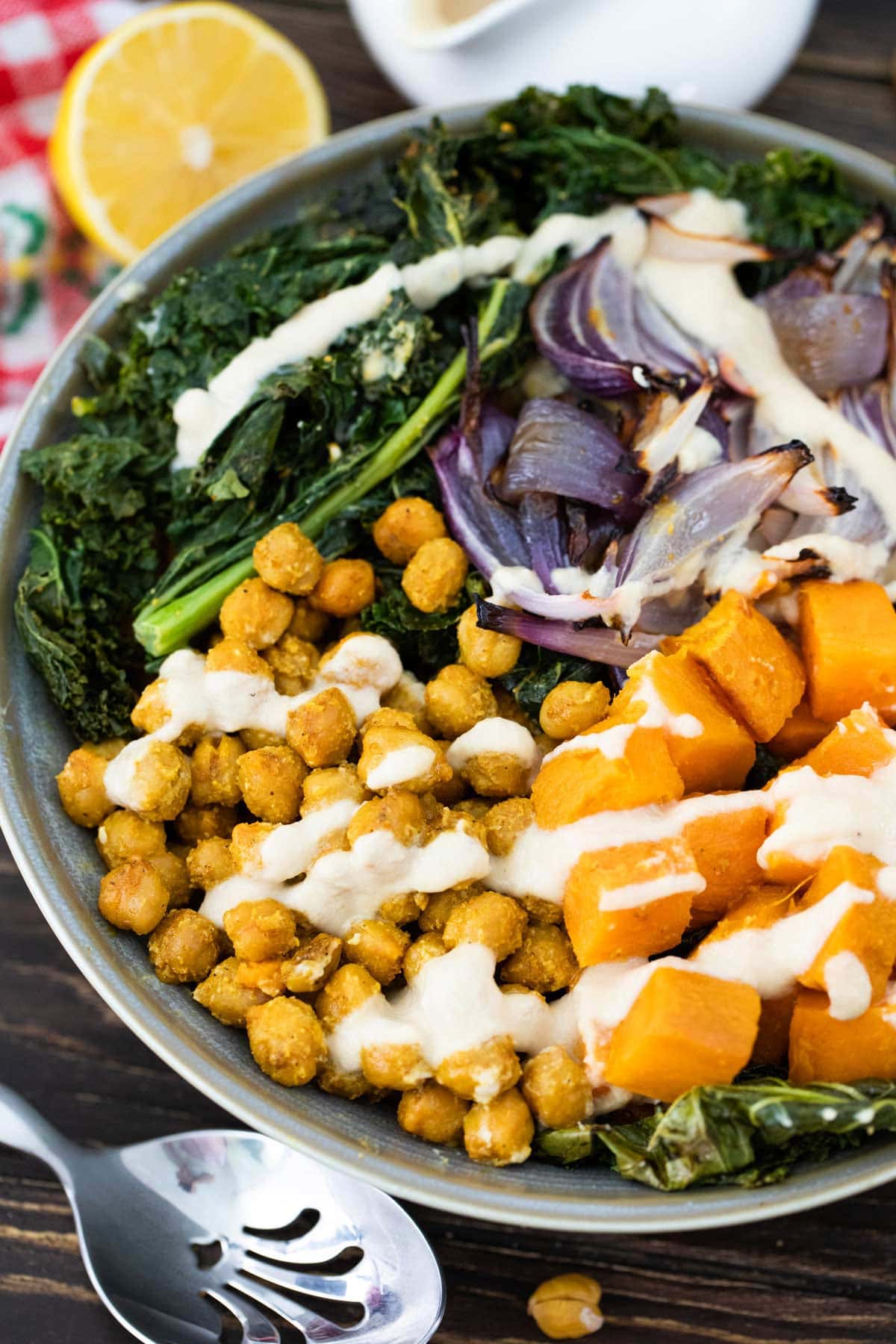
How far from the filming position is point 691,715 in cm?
224

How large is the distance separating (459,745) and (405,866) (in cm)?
29

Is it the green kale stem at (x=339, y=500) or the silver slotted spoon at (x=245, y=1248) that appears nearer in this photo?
the silver slotted spoon at (x=245, y=1248)

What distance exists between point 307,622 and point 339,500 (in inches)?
10.8

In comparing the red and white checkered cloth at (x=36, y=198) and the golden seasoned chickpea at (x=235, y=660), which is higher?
the red and white checkered cloth at (x=36, y=198)

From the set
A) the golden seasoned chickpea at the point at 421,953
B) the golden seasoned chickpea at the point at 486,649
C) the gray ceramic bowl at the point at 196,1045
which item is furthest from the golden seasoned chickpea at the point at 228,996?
the golden seasoned chickpea at the point at 486,649

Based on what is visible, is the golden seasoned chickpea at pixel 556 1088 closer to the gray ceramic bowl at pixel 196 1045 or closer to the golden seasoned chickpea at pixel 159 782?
the gray ceramic bowl at pixel 196 1045

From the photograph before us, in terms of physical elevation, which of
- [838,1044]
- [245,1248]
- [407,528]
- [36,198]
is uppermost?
[36,198]

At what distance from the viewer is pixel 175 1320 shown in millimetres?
2387

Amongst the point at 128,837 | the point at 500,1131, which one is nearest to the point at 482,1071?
the point at 500,1131

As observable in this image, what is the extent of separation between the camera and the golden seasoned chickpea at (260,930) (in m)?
2.18

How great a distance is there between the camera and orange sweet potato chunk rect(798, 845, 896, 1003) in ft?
6.68

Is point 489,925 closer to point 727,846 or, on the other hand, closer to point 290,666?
point 727,846

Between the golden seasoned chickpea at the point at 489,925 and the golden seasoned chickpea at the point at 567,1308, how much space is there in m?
0.73

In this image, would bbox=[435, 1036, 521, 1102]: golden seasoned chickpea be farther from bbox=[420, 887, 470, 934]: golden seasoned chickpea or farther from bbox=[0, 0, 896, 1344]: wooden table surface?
bbox=[0, 0, 896, 1344]: wooden table surface
